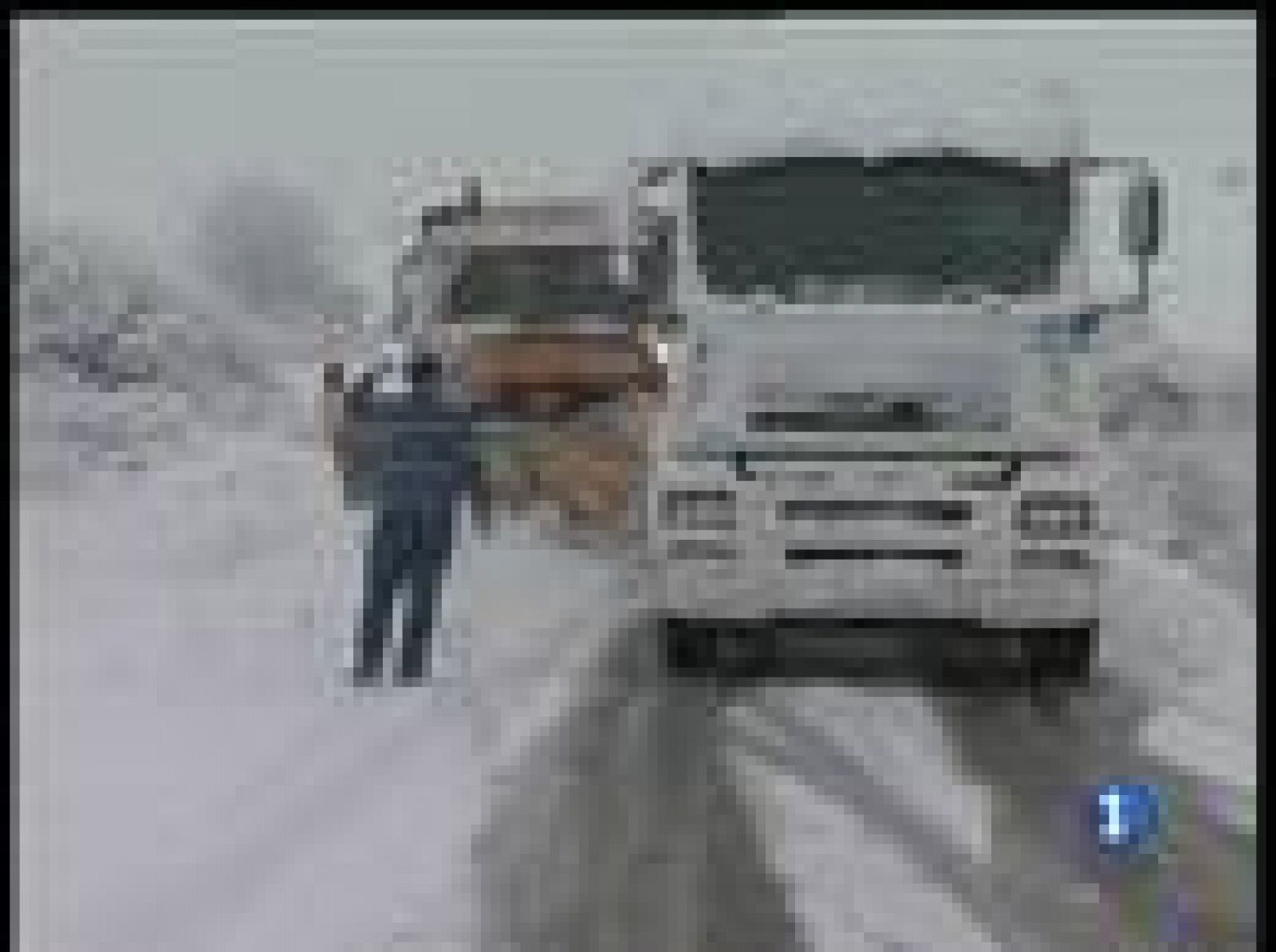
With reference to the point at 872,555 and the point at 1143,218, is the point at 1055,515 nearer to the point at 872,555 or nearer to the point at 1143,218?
the point at 872,555

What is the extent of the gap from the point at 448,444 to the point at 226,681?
1623 mm

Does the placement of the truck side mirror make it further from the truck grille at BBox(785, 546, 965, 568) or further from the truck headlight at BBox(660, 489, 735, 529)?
the truck headlight at BBox(660, 489, 735, 529)

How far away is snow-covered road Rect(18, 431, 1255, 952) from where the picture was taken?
682 centimetres

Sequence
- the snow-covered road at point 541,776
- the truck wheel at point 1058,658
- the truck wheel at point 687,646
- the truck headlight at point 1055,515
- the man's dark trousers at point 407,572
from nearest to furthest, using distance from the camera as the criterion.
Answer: the snow-covered road at point 541,776, the truck headlight at point 1055,515, the truck wheel at point 1058,658, the truck wheel at point 687,646, the man's dark trousers at point 407,572

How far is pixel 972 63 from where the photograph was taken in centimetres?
1295

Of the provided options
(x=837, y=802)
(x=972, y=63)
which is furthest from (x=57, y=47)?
(x=837, y=802)

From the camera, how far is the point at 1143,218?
10.8 metres

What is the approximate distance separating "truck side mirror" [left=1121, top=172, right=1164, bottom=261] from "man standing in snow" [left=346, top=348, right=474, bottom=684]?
10.9ft

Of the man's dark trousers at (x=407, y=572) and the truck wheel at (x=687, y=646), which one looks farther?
the man's dark trousers at (x=407, y=572)

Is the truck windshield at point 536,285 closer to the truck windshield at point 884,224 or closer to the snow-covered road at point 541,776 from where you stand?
the snow-covered road at point 541,776

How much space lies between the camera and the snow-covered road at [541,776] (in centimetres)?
682

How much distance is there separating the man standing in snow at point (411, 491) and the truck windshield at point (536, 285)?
325 cm

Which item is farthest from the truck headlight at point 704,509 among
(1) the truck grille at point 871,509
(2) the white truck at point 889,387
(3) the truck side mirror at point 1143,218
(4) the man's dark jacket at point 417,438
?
(3) the truck side mirror at point 1143,218

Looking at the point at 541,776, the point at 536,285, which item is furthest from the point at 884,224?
the point at 541,776
